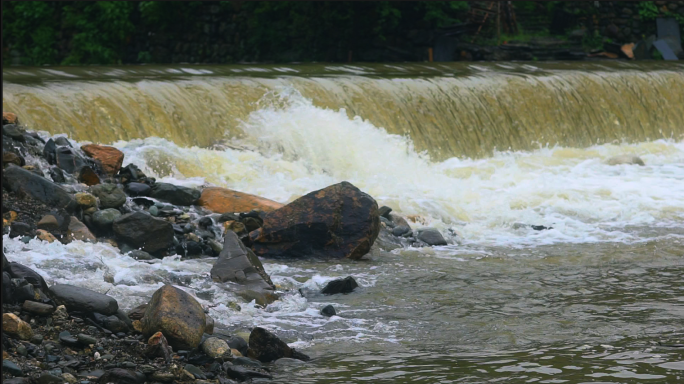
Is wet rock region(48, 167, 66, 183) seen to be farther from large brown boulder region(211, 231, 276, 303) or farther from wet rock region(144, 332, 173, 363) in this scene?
wet rock region(144, 332, 173, 363)

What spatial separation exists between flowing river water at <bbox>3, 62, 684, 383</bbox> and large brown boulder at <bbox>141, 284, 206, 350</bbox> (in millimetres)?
614

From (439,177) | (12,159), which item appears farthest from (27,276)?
(439,177)

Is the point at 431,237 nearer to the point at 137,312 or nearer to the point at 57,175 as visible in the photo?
the point at 57,175

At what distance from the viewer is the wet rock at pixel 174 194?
30.0 feet

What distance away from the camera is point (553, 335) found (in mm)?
5750

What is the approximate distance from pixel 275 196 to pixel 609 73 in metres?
10.9

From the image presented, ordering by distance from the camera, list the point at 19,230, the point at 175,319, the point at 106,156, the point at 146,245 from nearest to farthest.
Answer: the point at 175,319 → the point at 19,230 → the point at 146,245 → the point at 106,156

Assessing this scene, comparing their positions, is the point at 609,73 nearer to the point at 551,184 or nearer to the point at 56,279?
the point at 551,184

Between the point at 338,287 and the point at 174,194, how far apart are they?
292 cm

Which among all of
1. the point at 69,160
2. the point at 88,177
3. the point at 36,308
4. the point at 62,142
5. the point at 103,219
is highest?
the point at 62,142

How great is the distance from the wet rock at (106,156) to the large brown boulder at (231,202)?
98 cm

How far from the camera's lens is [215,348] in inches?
202

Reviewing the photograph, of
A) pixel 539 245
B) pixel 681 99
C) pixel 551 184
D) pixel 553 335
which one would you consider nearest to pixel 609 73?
pixel 681 99

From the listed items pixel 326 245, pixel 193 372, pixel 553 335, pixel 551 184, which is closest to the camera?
pixel 193 372
